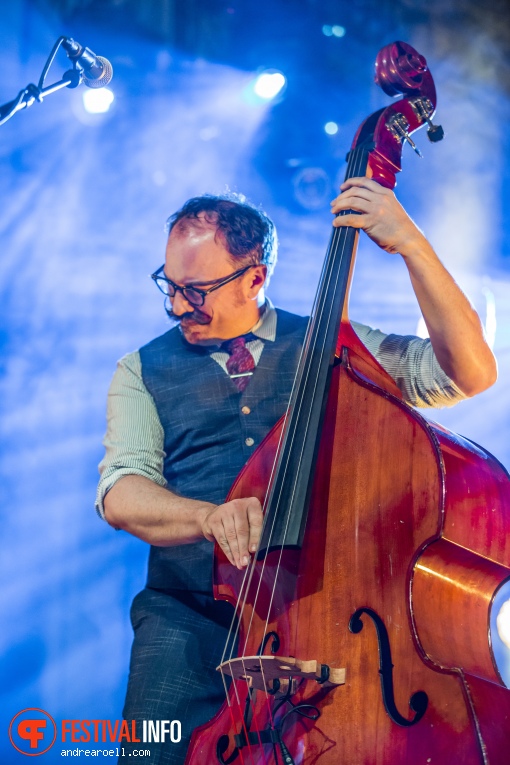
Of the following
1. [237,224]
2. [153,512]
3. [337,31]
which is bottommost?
[153,512]

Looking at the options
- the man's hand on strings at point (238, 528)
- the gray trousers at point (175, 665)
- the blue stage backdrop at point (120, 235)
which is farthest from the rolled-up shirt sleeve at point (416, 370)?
the blue stage backdrop at point (120, 235)

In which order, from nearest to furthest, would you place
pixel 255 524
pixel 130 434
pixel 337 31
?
pixel 255 524 → pixel 130 434 → pixel 337 31

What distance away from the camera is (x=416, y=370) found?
179 centimetres

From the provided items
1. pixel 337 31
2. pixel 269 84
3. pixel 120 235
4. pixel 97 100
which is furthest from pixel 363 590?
pixel 337 31

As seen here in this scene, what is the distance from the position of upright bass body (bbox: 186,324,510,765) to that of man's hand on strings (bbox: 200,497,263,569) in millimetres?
55

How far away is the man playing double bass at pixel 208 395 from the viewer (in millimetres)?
1569

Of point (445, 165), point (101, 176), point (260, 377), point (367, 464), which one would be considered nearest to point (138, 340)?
point (101, 176)

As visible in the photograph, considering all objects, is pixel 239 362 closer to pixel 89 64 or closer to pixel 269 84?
pixel 89 64

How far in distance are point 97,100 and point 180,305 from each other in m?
2.06

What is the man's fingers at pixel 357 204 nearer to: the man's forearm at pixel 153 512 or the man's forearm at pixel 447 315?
the man's forearm at pixel 447 315

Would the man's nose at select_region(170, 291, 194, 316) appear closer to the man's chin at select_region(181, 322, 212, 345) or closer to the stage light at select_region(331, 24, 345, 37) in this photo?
the man's chin at select_region(181, 322, 212, 345)

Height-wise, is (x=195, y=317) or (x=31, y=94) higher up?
(x=31, y=94)

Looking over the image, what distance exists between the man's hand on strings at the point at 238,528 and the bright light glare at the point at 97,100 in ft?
9.52

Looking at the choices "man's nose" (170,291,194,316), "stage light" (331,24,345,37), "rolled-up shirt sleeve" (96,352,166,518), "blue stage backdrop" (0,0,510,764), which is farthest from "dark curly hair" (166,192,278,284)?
"stage light" (331,24,345,37)
